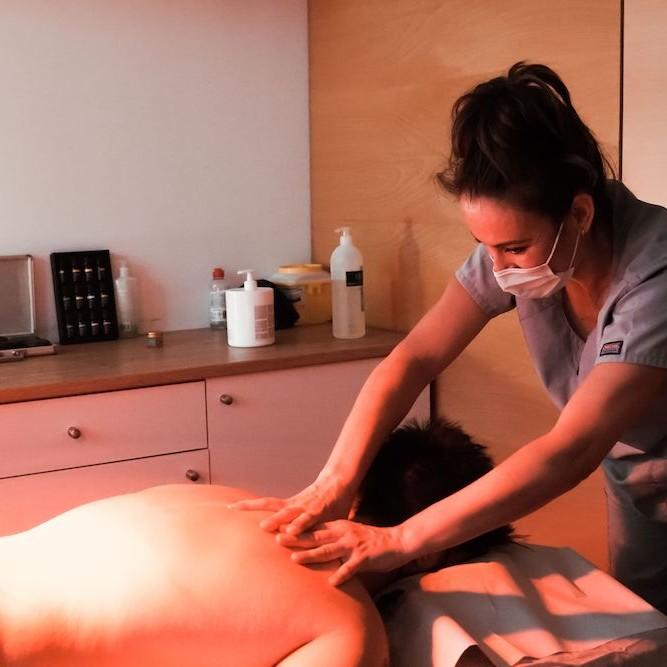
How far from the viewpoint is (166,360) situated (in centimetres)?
237

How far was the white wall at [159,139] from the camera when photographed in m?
2.56

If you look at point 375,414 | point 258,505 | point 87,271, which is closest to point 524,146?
point 375,414

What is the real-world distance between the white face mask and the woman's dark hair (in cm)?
8

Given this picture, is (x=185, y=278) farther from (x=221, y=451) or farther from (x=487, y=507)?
(x=487, y=507)

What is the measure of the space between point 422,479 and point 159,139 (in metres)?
1.57

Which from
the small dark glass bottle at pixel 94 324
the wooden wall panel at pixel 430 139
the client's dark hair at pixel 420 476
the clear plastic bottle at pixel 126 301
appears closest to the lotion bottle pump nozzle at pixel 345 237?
the wooden wall panel at pixel 430 139

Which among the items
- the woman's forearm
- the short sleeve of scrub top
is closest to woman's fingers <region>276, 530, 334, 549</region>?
the woman's forearm

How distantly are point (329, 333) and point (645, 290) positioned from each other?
1.49 meters

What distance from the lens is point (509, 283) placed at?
1.42m

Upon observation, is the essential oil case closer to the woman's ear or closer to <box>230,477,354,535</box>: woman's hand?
<box>230,477,354,535</box>: woman's hand

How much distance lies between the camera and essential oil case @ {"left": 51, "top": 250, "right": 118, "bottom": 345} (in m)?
2.60

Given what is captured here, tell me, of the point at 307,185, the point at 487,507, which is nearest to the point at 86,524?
the point at 487,507

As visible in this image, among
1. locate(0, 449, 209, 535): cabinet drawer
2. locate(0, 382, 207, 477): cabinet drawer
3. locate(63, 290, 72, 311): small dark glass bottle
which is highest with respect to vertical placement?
locate(63, 290, 72, 311): small dark glass bottle

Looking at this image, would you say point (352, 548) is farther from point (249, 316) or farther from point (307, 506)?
point (249, 316)
